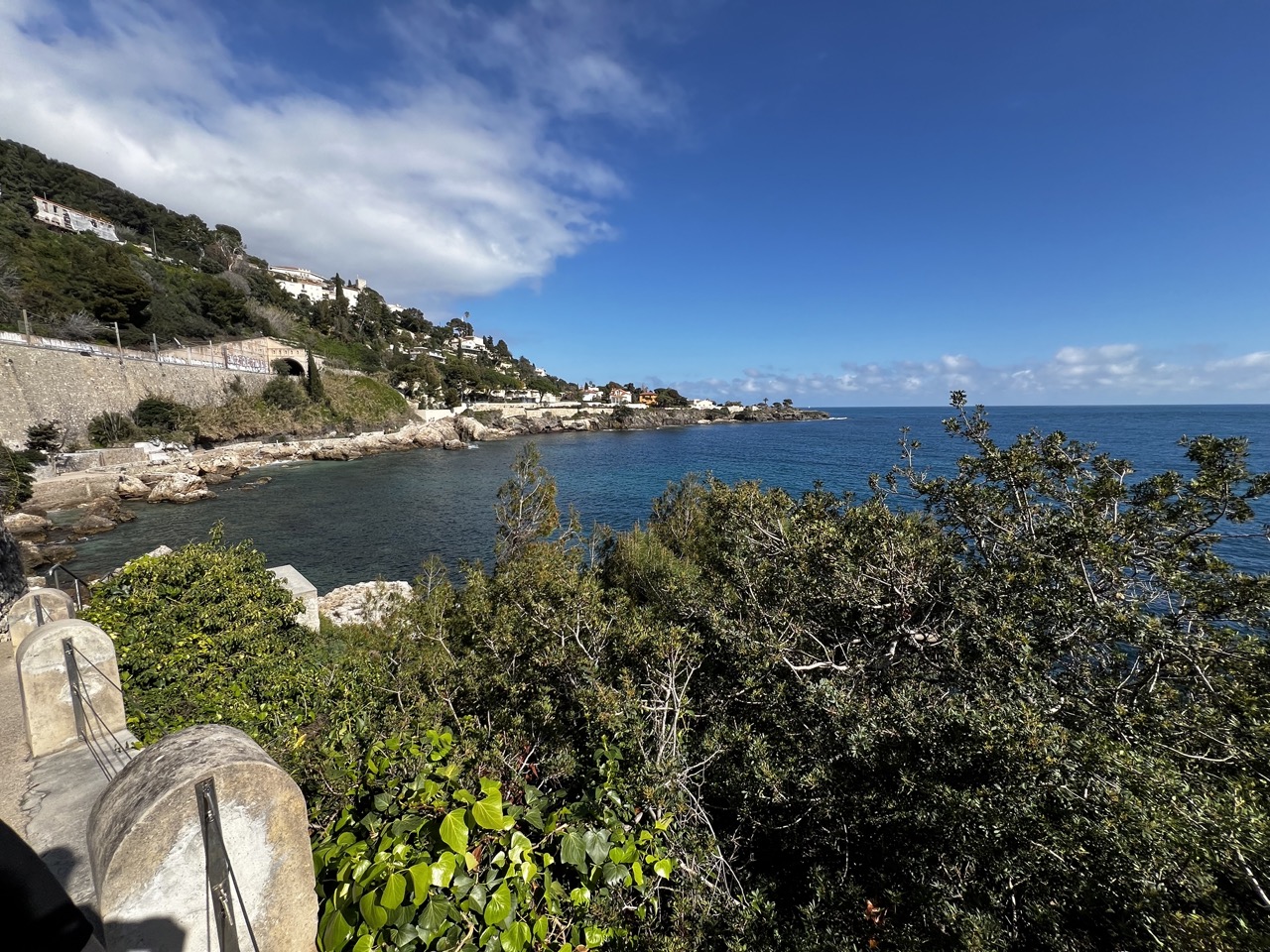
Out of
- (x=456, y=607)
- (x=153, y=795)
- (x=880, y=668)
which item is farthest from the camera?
(x=456, y=607)

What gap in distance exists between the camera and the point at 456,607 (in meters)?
9.16

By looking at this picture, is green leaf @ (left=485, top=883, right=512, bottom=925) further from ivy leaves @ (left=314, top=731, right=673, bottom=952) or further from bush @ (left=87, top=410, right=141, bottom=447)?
bush @ (left=87, top=410, right=141, bottom=447)

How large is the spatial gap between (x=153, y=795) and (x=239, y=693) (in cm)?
458

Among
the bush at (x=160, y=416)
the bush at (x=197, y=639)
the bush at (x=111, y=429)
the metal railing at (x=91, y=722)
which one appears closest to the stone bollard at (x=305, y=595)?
the bush at (x=197, y=639)

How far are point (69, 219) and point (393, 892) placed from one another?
330ft

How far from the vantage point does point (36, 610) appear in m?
6.61

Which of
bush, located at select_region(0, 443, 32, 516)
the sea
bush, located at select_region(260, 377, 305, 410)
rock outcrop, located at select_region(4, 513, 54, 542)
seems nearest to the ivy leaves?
the sea

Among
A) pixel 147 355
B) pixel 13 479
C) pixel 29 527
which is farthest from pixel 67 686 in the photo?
pixel 147 355

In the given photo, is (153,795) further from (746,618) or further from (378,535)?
(378,535)

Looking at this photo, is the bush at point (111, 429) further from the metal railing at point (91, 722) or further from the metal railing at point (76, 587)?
the metal railing at point (91, 722)

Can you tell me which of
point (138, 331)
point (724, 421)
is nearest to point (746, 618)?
point (138, 331)

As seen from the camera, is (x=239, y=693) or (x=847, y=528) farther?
(x=847, y=528)

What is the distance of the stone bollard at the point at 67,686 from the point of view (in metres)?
4.80

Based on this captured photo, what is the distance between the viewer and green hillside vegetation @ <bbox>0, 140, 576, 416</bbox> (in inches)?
1741
